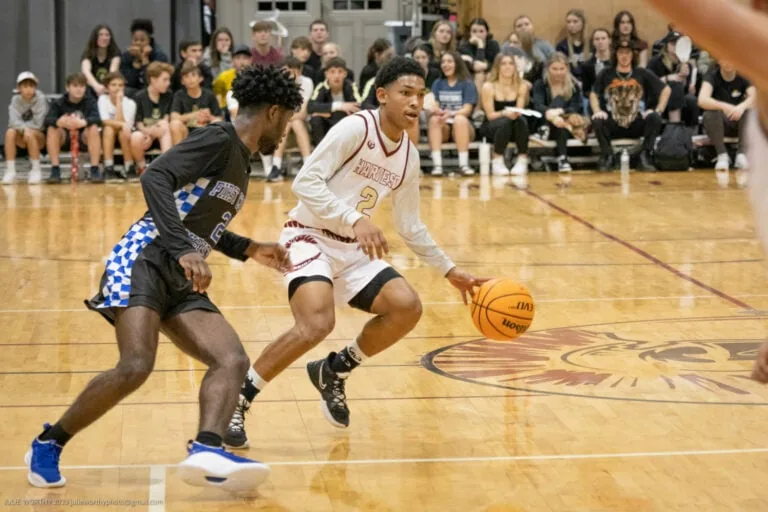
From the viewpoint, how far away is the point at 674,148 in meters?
16.5

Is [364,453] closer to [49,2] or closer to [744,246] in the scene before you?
[744,246]

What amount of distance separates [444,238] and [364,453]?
20.4ft

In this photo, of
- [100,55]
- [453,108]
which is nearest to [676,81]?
[453,108]

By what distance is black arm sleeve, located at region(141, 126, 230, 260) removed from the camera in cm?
459

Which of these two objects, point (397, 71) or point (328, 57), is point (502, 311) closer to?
point (397, 71)

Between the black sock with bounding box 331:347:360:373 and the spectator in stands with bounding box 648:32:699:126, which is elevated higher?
the spectator in stands with bounding box 648:32:699:126

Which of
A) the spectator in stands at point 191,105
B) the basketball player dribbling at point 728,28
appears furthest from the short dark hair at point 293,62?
the basketball player dribbling at point 728,28

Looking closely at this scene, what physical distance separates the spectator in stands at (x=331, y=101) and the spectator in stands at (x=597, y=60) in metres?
3.14

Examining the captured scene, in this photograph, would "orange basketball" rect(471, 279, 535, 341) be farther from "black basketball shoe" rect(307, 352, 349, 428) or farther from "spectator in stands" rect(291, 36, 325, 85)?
"spectator in stands" rect(291, 36, 325, 85)

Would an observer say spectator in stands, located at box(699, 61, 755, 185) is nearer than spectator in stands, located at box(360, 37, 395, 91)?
Yes

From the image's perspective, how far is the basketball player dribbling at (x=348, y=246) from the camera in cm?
539

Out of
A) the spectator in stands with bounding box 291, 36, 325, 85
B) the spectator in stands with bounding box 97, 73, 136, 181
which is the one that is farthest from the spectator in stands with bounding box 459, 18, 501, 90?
the spectator in stands with bounding box 97, 73, 136, 181

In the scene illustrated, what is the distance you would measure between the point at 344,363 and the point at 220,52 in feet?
39.4

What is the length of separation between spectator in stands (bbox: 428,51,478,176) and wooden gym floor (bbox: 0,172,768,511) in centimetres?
465
